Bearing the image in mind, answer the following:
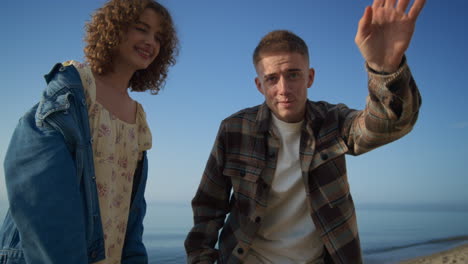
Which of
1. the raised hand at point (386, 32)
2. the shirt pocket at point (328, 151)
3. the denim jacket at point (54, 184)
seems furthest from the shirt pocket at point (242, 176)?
the raised hand at point (386, 32)

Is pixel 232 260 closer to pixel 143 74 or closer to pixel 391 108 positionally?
pixel 391 108

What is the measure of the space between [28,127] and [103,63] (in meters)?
0.82

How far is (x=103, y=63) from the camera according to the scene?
233 cm

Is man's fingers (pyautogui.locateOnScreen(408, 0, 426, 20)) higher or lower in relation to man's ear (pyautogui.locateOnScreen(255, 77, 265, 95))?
higher

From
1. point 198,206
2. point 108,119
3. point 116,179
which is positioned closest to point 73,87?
point 108,119

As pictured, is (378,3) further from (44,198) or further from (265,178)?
(44,198)

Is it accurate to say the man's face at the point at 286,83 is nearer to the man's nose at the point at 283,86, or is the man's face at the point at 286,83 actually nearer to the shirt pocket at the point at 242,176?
the man's nose at the point at 283,86

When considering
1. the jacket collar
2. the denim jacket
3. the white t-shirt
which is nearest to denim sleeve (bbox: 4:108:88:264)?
the denim jacket

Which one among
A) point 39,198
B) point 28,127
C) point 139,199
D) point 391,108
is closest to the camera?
point 39,198

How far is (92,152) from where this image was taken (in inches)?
74.5

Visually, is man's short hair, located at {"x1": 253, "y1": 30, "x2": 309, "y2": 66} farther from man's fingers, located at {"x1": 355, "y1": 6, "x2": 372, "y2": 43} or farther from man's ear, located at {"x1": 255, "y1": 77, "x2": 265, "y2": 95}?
man's fingers, located at {"x1": 355, "y1": 6, "x2": 372, "y2": 43}

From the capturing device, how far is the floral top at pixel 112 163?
6.69 feet

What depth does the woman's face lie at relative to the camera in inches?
94.5

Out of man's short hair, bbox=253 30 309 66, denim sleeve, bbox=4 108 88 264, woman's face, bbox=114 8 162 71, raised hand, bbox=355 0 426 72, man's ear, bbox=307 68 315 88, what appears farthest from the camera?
man's ear, bbox=307 68 315 88
